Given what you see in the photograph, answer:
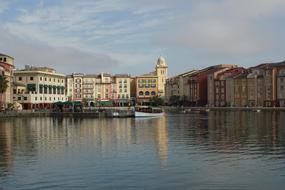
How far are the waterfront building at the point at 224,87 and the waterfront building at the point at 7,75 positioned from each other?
70191 millimetres

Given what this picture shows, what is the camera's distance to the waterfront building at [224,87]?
513 feet

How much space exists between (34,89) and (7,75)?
12.4 metres

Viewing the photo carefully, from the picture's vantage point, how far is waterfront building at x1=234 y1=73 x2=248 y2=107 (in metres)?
150

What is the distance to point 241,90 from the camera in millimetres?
151250

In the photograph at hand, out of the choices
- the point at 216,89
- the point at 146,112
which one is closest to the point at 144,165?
the point at 146,112

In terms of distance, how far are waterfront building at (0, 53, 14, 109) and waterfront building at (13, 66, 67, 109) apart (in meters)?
3.69

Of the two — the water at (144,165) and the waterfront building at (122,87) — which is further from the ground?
the waterfront building at (122,87)

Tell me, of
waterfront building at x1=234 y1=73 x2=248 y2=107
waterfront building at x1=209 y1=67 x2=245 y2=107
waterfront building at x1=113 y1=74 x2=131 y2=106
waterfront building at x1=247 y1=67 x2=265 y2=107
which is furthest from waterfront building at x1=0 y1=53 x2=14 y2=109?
waterfront building at x1=113 y1=74 x2=131 y2=106

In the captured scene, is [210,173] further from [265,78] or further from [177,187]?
[265,78]

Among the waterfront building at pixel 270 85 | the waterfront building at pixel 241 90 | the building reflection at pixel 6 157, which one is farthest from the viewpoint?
the waterfront building at pixel 241 90

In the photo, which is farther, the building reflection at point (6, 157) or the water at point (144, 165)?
the building reflection at point (6, 157)

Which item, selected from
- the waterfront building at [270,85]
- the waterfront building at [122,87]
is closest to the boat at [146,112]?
the waterfront building at [270,85]

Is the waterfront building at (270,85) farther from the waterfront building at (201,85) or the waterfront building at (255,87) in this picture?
the waterfront building at (201,85)

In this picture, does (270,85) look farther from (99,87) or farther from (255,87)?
(99,87)
